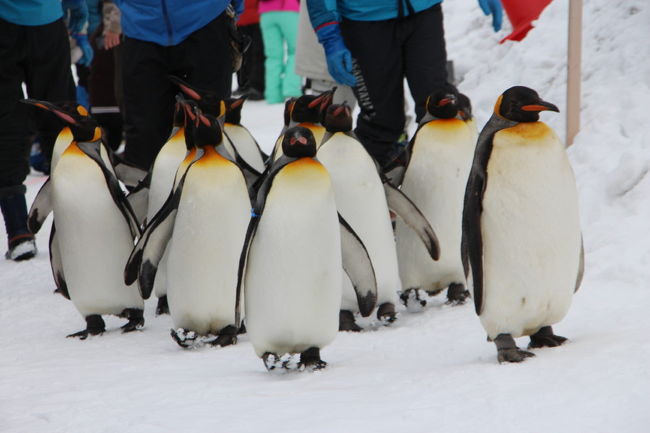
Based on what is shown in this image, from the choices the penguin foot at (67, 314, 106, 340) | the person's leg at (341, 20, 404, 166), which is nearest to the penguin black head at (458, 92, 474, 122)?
the person's leg at (341, 20, 404, 166)

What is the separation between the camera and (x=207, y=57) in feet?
15.4

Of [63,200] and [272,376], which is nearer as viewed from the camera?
[272,376]

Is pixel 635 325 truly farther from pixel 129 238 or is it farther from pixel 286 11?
pixel 286 11

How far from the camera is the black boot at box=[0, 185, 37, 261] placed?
5441 millimetres

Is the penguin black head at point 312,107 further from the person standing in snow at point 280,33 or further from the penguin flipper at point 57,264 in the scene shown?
the person standing in snow at point 280,33

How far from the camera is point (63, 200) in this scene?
13.1 ft

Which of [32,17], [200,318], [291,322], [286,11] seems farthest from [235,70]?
[286,11]

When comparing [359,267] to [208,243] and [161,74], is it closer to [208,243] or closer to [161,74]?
[208,243]

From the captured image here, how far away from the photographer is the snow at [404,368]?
8.18 feet

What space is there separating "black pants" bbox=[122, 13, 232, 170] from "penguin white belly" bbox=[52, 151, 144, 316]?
71cm

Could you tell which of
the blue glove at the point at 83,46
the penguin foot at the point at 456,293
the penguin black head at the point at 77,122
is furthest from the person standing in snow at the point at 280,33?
the penguin foot at the point at 456,293

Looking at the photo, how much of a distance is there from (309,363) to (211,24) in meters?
2.10

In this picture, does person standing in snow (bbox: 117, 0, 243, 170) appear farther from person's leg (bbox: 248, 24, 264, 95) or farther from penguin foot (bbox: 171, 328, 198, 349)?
person's leg (bbox: 248, 24, 264, 95)

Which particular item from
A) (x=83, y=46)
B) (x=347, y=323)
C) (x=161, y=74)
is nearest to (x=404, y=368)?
(x=347, y=323)
